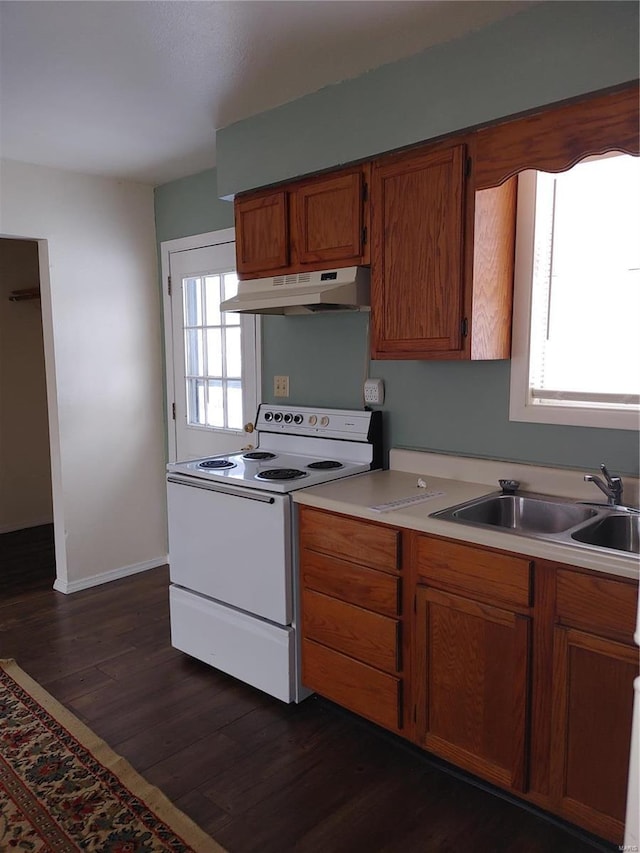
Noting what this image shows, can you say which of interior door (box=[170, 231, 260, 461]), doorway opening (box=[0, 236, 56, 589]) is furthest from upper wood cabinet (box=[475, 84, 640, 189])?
doorway opening (box=[0, 236, 56, 589])

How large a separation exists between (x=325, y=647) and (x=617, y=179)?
1.93m

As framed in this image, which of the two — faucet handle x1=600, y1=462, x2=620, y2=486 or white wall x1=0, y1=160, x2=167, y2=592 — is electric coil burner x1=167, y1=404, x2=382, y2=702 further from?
white wall x1=0, y1=160, x2=167, y2=592

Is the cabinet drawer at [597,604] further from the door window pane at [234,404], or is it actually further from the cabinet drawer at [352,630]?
the door window pane at [234,404]

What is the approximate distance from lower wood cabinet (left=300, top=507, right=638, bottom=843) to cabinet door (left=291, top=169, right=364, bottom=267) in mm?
1042

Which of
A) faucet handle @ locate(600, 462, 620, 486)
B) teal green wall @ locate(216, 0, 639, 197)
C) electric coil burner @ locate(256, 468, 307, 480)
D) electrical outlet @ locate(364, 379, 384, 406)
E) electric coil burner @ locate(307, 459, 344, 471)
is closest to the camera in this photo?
Result: teal green wall @ locate(216, 0, 639, 197)

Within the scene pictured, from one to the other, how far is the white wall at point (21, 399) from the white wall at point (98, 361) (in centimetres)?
153

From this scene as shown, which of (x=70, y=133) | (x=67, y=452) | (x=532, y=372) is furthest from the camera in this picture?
(x=67, y=452)

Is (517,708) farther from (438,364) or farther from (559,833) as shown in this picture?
(438,364)

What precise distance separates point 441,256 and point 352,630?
1.35m

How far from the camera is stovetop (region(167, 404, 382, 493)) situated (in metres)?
2.51

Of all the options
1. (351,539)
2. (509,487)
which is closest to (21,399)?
(351,539)

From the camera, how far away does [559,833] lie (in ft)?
5.92

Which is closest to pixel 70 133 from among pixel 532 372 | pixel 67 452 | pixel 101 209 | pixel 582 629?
pixel 101 209

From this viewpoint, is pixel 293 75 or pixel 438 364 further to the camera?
pixel 438 364
